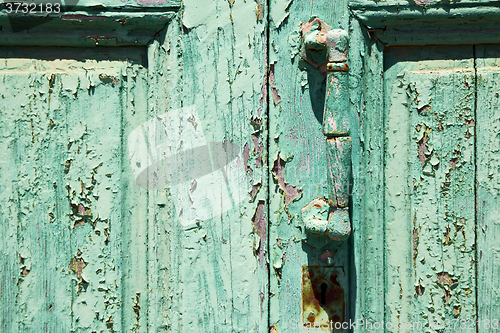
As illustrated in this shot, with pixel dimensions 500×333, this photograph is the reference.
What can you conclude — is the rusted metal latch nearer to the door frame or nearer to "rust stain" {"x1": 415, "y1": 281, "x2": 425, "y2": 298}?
the door frame

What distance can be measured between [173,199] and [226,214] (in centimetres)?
10

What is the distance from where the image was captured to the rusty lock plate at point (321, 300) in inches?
27.9

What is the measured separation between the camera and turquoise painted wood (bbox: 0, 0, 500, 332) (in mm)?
702

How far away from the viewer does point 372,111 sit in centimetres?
71

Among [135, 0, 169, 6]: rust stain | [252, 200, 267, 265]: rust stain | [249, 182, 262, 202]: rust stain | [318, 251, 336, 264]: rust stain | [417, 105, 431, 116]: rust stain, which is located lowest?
[318, 251, 336, 264]: rust stain

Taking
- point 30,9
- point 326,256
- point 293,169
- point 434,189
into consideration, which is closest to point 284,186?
point 293,169

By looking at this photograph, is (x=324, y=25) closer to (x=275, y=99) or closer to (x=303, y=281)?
(x=275, y=99)

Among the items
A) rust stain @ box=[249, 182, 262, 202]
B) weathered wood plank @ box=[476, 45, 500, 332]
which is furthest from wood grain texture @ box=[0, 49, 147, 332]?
weathered wood plank @ box=[476, 45, 500, 332]

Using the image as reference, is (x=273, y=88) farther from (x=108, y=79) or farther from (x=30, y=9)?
(x=30, y=9)

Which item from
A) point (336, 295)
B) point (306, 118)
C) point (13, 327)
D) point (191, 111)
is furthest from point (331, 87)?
point (13, 327)

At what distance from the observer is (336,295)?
71 centimetres

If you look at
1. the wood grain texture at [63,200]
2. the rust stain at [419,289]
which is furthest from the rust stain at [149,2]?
the rust stain at [419,289]

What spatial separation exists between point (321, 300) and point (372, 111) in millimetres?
340

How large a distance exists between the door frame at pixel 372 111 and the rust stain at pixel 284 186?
0.10 metres
